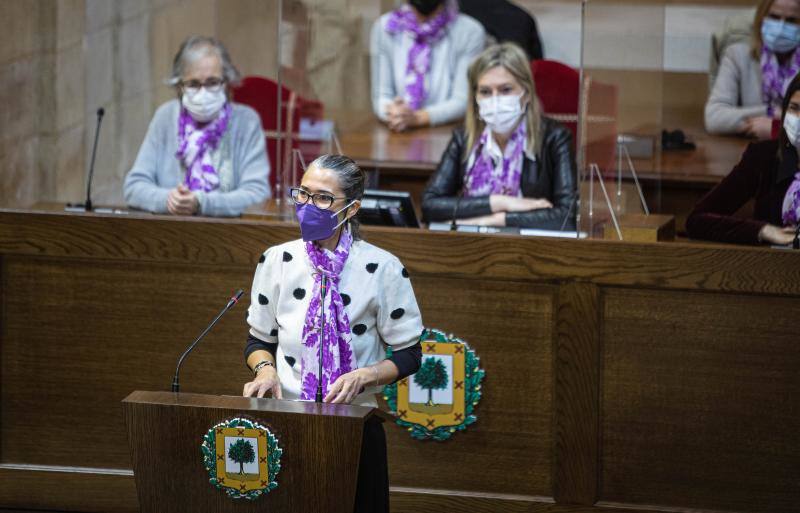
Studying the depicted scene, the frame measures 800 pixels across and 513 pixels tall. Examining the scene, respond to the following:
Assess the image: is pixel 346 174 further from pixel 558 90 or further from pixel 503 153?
pixel 558 90

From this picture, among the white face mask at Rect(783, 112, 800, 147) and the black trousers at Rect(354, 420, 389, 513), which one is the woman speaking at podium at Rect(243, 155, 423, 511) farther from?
the white face mask at Rect(783, 112, 800, 147)

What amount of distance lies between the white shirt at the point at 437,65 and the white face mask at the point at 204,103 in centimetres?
162

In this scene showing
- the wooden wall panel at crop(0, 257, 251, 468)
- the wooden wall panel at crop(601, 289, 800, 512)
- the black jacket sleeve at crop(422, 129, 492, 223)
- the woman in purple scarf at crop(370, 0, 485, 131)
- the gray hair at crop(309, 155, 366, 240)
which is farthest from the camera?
the woman in purple scarf at crop(370, 0, 485, 131)

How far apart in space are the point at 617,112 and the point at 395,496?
6.03 feet

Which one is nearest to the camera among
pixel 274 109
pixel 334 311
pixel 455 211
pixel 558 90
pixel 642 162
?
pixel 334 311

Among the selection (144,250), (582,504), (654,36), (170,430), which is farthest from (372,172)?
(170,430)

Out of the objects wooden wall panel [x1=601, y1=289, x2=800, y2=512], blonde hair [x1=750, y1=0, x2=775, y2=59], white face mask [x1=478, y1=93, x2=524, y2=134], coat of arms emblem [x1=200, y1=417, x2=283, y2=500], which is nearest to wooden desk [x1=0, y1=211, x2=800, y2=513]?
wooden wall panel [x1=601, y1=289, x2=800, y2=512]

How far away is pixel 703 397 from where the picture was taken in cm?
438

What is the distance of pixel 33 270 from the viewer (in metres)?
4.63

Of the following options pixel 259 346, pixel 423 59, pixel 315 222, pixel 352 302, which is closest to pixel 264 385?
pixel 259 346

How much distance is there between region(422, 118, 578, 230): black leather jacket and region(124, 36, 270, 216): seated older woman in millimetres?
644

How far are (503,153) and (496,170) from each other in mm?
70

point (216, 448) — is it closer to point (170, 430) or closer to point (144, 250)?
point (170, 430)

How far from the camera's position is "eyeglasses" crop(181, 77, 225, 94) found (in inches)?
207
